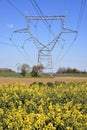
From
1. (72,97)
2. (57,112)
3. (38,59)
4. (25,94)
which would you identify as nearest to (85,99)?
(72,97)

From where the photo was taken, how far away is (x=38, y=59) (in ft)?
142

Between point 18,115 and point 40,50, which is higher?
point 40,50

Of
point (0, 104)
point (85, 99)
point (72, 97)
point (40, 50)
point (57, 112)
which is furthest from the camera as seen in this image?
point (40, 50)

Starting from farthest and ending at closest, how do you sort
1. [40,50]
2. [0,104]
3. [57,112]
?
[40,50] → [0,104] → [57,112]

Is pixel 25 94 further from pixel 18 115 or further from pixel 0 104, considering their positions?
pixel 18 115

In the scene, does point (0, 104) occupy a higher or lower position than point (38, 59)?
lower

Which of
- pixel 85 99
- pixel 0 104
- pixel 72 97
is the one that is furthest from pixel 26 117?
pixel 72 97

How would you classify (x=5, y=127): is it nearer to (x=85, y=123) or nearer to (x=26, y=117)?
(x=26, y=117)

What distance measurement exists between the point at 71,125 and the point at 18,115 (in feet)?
3.31

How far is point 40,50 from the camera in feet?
142

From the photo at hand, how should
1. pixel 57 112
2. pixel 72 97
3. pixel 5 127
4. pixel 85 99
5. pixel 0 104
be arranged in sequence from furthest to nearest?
pixel 72 97 → pixel 85 99 → pixel 0 104 → pixel 57 112 → pixel 5 127

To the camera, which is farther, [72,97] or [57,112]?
[72,97]

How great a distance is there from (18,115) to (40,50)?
35.2 metres

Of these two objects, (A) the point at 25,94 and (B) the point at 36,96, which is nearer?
(B) the point at 36,96
